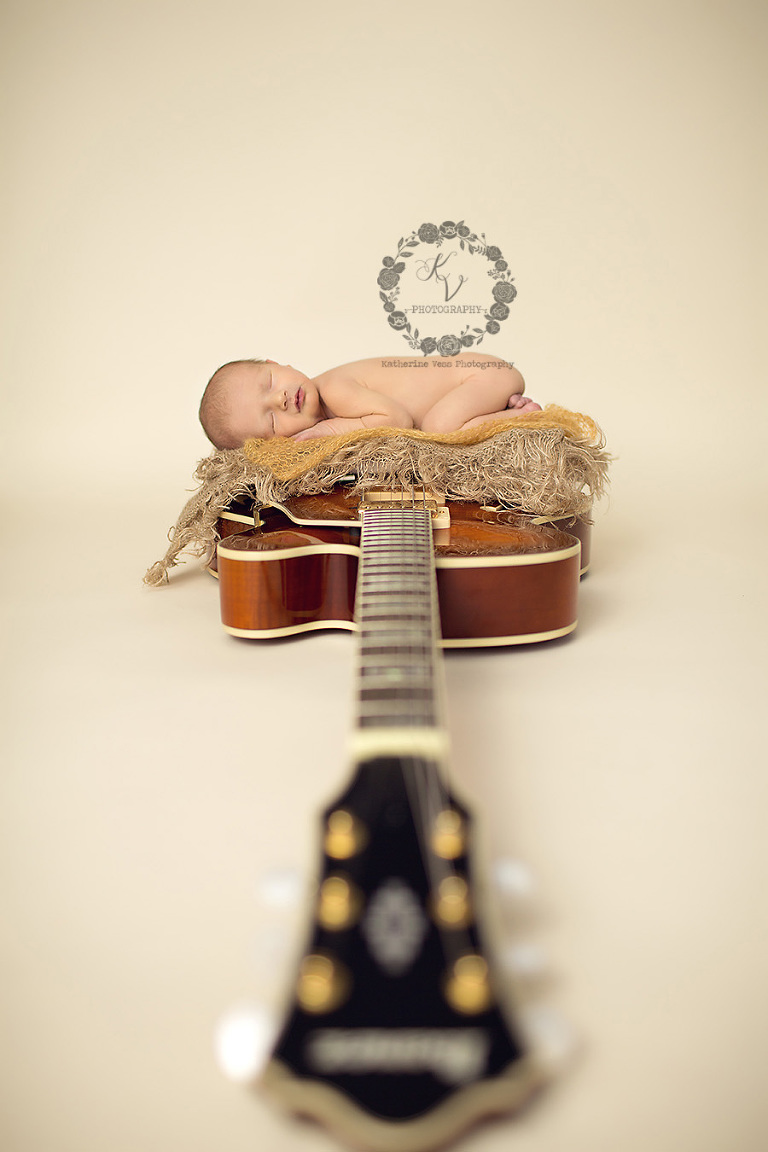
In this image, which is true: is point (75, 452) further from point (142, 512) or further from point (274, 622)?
point (274, 622)

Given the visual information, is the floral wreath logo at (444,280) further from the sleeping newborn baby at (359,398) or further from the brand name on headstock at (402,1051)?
the brand name on headstock at (402,1051)

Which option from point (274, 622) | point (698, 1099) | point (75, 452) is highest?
point (75, 452)

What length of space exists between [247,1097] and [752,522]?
2.17m

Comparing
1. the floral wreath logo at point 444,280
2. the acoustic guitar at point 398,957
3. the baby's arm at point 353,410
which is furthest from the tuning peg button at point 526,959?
the floral wreath logo at point 444,280

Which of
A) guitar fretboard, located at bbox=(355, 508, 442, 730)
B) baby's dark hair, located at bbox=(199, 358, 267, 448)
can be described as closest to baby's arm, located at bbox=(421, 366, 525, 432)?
baby's dark hair, located at bbox=(199, 358, 267, 448)

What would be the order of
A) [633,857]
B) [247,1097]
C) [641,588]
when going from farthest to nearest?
[641,588], [633,857], [247,1097]

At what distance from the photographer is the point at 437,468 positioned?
6.45ft

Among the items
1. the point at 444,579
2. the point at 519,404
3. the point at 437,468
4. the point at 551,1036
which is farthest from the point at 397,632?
the point at 519,404

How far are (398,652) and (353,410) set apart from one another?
4.61 ft

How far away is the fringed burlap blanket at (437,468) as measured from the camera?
1.91 meters

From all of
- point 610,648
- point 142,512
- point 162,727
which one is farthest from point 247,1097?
point 142,512

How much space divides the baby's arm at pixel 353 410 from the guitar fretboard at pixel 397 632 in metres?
0.71

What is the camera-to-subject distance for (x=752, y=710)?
144 cm

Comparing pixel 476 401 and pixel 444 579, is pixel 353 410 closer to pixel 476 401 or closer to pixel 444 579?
pixel 476 401
